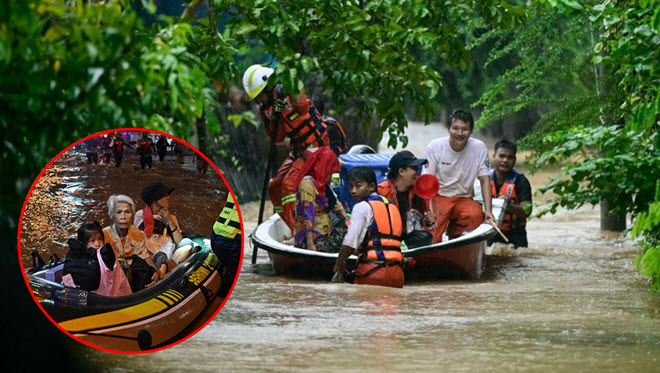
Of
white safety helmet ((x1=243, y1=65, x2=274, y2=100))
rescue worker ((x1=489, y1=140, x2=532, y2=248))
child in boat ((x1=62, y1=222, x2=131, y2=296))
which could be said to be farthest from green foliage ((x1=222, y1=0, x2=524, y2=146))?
child in boat ((x1=62, y1=222, x2=131, y2=296))

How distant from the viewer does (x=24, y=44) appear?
4.85m

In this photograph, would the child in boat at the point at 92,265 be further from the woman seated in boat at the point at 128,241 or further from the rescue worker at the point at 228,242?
the rescue worker at the point at 228,242

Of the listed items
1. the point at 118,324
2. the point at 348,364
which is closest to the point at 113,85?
the point at 118,324

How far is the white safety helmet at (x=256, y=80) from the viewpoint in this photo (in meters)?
11.4

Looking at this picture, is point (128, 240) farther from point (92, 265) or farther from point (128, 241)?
point (92, 265)

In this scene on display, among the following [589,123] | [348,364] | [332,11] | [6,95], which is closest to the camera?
[6,95]

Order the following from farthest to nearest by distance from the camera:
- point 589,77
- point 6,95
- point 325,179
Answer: point 589,77
point 325,179
point 6,95

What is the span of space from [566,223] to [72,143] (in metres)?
14.1

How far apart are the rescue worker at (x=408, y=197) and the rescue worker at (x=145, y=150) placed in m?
4.97

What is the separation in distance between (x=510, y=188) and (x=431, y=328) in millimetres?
5756

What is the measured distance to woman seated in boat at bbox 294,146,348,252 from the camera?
11.1 meters

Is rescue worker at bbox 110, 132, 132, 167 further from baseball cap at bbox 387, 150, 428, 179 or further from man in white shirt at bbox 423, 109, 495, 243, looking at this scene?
man in white shirt at bbox 423, 109, 495, 243

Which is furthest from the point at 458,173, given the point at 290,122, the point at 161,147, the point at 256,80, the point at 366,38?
the point at 161,147

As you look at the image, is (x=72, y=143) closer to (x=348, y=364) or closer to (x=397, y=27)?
(x=348, y=364)
